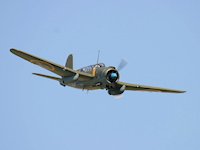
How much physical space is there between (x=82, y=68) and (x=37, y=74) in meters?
3.84

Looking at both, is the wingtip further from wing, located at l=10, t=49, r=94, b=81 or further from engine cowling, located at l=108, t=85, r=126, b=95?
engine cowling, located at l=108, t=85, r=126, b=95

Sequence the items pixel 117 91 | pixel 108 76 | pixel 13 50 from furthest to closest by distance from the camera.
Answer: pixel 117 91, pixel 108 76, pixel 13 50

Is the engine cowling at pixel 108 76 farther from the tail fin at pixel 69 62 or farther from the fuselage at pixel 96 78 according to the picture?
the tail fin at pixel 69 62

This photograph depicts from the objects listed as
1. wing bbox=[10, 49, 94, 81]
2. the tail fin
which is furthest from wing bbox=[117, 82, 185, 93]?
the tail fin

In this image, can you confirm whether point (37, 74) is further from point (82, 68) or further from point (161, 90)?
point (161, 90)

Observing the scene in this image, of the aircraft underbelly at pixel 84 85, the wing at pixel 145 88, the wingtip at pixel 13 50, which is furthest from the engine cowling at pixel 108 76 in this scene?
the wingtip at pixel 13 50

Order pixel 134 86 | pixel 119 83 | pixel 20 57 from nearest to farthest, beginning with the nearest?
pixel 20 57, pixel 119 83, pixel 134 86

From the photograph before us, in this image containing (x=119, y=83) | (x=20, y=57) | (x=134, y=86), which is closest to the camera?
(x=20, y=57)

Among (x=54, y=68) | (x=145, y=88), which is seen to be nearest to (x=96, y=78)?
(x=54, y=68)

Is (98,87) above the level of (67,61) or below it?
below

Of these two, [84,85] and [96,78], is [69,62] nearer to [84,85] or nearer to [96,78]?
[84,85]

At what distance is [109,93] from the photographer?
118 ft

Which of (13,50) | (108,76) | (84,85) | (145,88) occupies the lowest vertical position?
(84,85)

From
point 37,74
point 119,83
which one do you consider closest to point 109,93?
point 119,83
